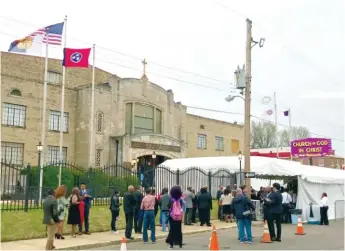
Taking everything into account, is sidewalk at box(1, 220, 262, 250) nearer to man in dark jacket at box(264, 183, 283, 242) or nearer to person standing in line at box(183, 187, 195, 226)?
person standing in line at box(183, 187, 195, 226)

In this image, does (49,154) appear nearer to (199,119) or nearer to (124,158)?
(124,158)

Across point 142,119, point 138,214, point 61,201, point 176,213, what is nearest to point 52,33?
point 138,214

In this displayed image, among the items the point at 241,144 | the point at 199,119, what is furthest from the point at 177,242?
the point at 241,144

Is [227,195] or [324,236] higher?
[227,195]

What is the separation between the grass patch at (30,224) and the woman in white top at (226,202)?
3.42 metres

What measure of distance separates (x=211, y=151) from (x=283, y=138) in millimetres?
38922

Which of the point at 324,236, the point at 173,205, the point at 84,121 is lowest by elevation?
the point at 324,236

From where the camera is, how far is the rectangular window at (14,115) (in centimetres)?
3847

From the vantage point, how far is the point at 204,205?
64.6 feet

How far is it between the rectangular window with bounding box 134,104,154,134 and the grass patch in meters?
27.4

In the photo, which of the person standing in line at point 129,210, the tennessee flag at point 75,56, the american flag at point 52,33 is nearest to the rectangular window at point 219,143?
the tennessee flag at point 75,56

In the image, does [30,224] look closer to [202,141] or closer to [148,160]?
[148,160]

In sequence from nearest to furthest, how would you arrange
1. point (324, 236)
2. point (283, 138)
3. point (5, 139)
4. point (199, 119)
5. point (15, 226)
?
point (15, 226), point (324, 236), point (5, 139), point (199, 119), point (283, 138)

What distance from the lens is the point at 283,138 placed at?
94000 mm
